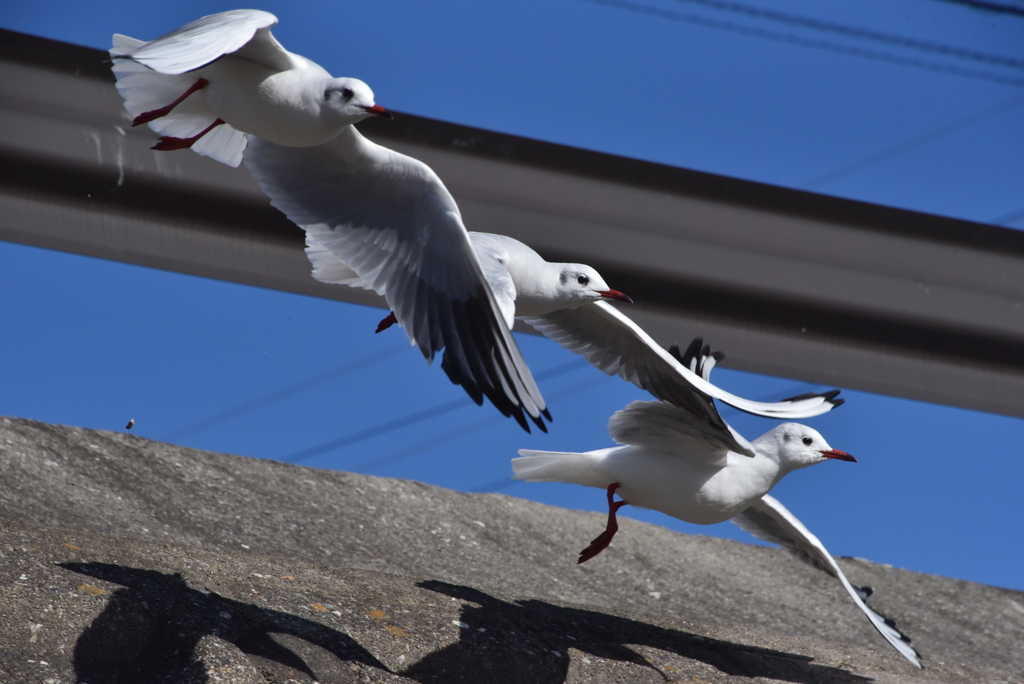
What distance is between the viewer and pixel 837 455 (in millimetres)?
3654

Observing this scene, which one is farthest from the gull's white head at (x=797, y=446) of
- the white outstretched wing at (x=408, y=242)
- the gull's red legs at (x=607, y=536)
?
the white outstretched wing at (x=408, y=242)

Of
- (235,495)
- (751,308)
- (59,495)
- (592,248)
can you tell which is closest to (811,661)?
(751,308)

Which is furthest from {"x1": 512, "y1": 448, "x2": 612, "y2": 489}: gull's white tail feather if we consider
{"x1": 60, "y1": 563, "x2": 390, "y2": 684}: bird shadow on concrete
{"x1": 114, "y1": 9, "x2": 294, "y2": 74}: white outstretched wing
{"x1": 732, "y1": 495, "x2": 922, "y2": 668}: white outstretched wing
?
{"x1": 114, "y1": 9, "x2": 294, "y2": 74}: white outstretched wing

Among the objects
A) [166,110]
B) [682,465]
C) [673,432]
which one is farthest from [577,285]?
[166,110]

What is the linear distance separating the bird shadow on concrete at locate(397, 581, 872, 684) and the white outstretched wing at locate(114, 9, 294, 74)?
1.51 metres

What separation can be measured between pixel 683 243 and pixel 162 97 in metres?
2.15

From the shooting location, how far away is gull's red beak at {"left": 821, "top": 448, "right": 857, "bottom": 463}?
3.62 meters

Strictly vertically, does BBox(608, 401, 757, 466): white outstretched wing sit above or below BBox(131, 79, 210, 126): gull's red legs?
below

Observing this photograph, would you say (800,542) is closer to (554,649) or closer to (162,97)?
(554,649)

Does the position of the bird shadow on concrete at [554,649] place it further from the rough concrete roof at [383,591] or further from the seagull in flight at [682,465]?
the seagull in flight at [682,465]

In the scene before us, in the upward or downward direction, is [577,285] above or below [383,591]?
above

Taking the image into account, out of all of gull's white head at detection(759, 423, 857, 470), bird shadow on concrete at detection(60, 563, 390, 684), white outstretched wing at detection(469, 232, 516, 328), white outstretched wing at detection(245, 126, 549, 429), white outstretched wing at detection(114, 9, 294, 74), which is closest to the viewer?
white outstretched wing at detection(114, 9, 294, 74)

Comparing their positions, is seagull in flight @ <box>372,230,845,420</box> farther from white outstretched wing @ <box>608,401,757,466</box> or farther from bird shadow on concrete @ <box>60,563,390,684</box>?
bird shadow on concrete @ <box>60,563,390,684</box>

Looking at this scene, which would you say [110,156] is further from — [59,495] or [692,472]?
[692,472]
